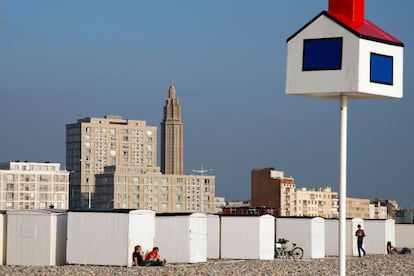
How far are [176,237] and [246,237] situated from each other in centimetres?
455

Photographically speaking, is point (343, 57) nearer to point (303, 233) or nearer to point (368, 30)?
point (368, 30)

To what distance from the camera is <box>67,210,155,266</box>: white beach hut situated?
28.9m

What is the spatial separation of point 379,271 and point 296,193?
161251 millimetres

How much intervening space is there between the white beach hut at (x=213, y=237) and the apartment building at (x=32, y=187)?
5587 inches

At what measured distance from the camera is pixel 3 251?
30.4 m

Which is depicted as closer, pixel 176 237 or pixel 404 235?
pixel 176 237

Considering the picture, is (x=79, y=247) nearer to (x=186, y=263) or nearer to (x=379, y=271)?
(x=186, y=263)

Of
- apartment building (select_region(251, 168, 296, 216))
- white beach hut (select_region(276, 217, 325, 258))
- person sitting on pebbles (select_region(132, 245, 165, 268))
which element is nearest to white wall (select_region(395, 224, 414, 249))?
white beach hut (select_region(276, 217, 325, 258))

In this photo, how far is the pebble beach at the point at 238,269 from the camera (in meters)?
26.4

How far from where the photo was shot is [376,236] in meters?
44.2

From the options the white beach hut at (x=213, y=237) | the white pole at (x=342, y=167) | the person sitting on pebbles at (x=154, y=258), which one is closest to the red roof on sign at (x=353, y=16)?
the white pole at (x=342, y=167)

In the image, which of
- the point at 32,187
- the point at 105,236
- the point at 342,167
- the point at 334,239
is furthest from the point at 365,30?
the point at 32,187

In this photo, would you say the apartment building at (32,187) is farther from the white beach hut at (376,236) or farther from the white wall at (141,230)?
the white wall at (141,230)

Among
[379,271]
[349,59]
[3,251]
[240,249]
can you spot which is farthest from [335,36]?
[240,249]
